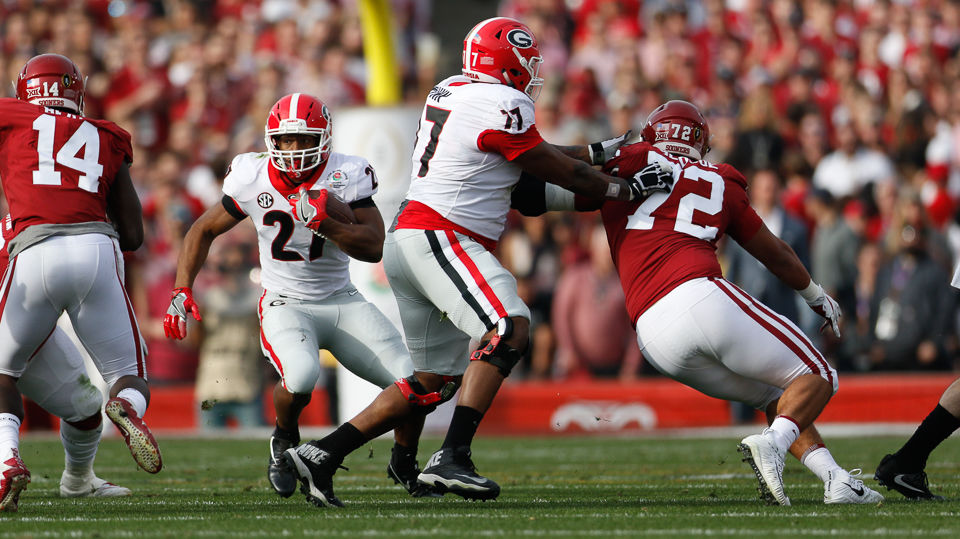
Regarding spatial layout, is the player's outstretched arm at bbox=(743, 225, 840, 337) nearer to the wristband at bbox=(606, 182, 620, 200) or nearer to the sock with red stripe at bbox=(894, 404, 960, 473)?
the sock with red stripe at bbox=(894, 404, 960, 473)

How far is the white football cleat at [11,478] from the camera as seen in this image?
17.6 feet

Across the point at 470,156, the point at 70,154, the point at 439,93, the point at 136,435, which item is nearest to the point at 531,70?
the point at 439,93

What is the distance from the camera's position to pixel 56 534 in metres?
4.89

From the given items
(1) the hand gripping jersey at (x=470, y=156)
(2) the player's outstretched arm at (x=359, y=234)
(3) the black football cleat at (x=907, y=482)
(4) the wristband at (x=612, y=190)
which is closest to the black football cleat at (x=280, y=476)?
(2) the player's outstretched arm at (x=359, y=234)

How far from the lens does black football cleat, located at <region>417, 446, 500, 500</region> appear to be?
5.48 m

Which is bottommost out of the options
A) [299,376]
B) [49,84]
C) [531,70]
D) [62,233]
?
[299,376]

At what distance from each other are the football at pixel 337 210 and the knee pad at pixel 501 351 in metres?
0.78

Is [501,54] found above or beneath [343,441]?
above

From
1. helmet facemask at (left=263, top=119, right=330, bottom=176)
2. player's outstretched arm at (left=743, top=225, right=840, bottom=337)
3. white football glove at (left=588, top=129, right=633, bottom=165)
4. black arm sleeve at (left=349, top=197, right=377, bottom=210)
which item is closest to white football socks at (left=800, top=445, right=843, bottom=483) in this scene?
player's outstretched arm at (left=743, top=225, right=840, bottom=337)

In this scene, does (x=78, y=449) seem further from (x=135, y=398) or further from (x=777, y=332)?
(x=777, y=332)

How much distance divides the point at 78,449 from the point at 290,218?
144cm

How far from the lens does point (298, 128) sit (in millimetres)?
6289

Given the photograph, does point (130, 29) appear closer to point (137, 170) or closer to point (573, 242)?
point (137, 170)

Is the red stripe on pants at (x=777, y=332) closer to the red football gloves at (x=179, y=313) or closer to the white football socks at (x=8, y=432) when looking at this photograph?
the red football gloves at (x=179, y=313)
